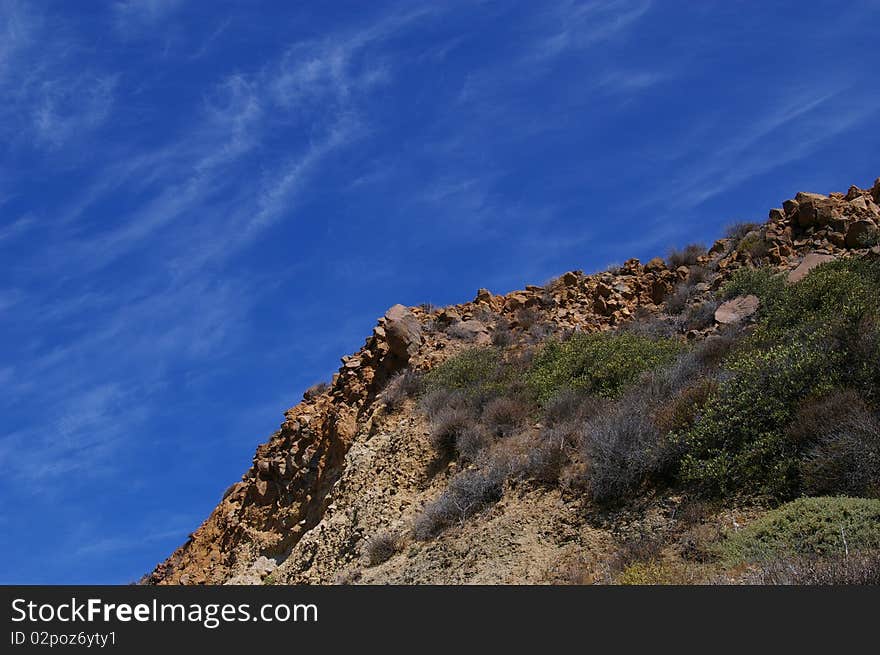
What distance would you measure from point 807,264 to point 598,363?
18.6ft

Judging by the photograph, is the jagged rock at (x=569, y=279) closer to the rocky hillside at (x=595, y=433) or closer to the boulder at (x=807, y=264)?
the rocky hillside at (x=595, y=433)

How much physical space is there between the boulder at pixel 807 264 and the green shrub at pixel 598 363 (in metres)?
3.13

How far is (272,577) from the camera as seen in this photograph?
57.8 feet

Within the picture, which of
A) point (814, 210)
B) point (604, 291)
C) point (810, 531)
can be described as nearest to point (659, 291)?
point (604, 291)

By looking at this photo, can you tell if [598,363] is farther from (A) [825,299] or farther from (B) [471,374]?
(A) [825,299]

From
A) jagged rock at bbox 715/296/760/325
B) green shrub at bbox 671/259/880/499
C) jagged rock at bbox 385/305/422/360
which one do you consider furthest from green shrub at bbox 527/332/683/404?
jagged rock at bbox 385/305/422/360

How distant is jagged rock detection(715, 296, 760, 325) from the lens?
57.3ft

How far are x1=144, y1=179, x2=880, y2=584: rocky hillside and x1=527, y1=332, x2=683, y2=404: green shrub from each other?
0.05 meters

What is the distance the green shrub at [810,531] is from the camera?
8875mm

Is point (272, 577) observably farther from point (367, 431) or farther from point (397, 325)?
point (397, 325)

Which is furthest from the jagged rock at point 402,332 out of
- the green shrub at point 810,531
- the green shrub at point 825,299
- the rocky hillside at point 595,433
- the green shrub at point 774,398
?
the green shrub at point 810,531

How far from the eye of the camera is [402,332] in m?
21.8

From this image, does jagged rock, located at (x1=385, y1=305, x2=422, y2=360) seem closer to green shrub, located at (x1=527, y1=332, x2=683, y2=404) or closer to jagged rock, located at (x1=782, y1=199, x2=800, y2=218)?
green shrub, located at (x1=527, y1=332, x2=683, y2=404)

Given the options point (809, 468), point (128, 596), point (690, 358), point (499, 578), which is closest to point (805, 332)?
point (690, 358)
